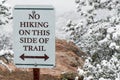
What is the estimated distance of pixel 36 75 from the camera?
257 inches

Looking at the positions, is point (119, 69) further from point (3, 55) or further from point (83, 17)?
point (3, 55)

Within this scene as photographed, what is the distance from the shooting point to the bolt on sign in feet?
20.9

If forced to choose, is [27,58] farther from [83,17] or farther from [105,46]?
[83,17]

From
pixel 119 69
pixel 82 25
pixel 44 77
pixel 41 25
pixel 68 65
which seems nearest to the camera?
pixel 41 25

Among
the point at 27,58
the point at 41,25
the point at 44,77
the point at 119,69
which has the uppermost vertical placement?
the point at 41,25

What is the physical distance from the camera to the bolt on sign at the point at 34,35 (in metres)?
6.36

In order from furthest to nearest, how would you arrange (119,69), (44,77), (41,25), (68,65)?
(68,65) → (44,77) → (119,69) → (41,25)

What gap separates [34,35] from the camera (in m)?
6.38

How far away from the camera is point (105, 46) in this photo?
11531 mm

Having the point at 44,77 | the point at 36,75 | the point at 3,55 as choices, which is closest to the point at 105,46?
the point at 3,55

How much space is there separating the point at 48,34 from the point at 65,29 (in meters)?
5.20

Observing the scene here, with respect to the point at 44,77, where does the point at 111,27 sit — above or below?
above

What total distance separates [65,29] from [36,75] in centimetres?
511

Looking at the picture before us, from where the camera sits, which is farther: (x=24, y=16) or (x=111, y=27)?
(x=111, y=27)
